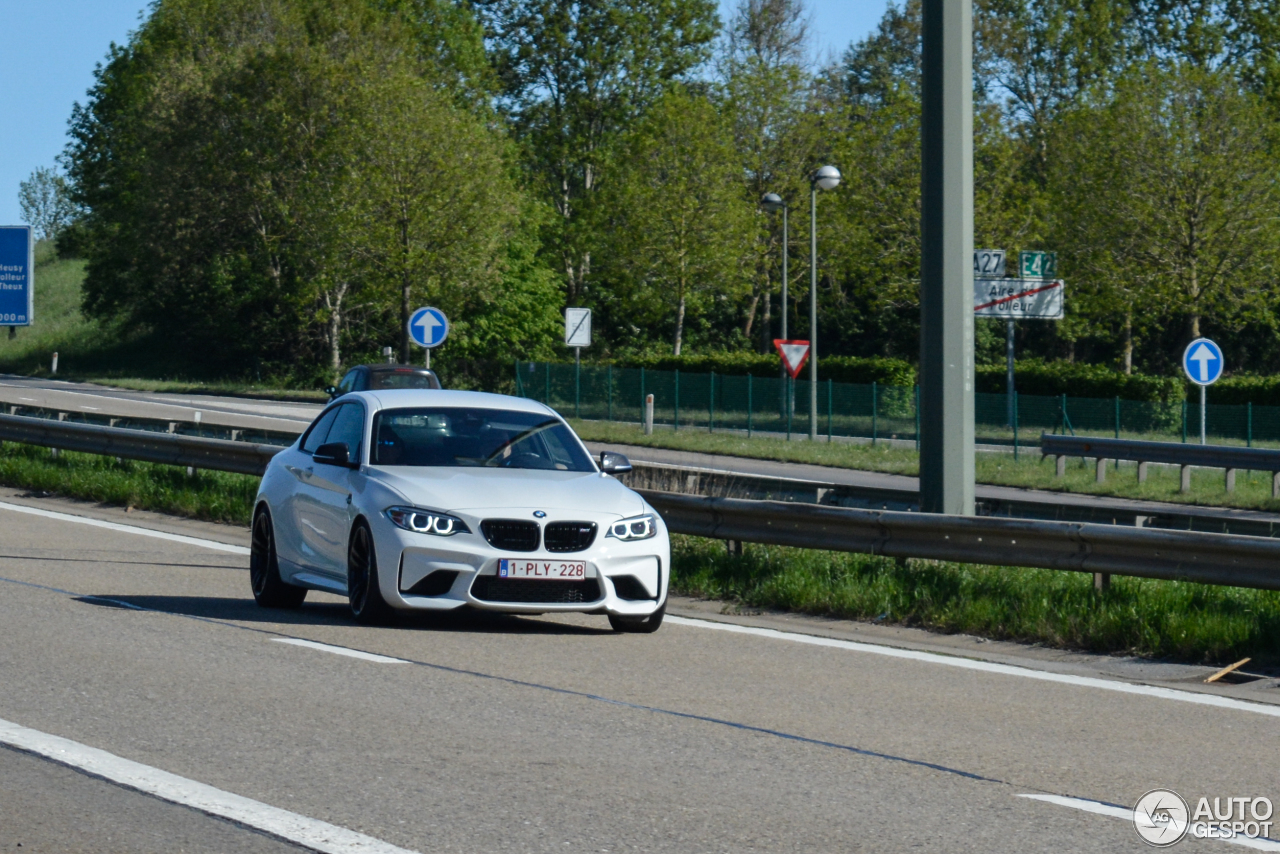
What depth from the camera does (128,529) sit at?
17641mm

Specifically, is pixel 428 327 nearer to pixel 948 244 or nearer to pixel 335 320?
pixel 948 244

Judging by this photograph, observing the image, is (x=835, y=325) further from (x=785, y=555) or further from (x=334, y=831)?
(x=334, y=831)

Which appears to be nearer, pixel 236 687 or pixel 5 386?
pixel 236 687

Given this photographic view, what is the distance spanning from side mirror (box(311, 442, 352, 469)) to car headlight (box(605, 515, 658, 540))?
6.06 ft

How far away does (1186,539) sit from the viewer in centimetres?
1024

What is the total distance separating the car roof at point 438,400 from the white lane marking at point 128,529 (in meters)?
4.45

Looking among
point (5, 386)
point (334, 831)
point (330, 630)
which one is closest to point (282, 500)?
point (330, 630)

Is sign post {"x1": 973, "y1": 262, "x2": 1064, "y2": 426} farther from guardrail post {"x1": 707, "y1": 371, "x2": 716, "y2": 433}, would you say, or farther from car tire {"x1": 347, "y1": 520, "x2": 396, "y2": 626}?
car tire {"x1": 347, "y1": 520, "x2": 396, "y2": 626}

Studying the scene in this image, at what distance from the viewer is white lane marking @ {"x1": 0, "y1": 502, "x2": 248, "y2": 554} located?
53.2ft

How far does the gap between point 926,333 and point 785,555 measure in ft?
7.00

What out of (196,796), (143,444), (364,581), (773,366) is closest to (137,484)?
(143,444)

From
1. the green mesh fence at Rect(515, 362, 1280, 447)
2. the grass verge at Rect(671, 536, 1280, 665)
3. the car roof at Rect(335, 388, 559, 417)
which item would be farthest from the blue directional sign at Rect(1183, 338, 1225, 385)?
the car roof at Rect(335, 388, 559, 417)

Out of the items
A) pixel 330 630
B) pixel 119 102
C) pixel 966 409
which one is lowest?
pixel 330 630

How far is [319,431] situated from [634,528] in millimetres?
2909
